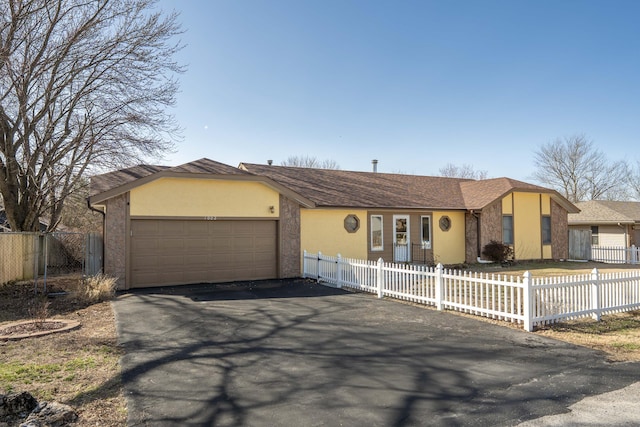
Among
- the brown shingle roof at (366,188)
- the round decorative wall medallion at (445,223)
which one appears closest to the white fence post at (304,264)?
the brown shingle roof at (366,188)

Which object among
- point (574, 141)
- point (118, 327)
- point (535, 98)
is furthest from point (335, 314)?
point (574, 141)

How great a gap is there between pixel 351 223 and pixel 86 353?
1250cm

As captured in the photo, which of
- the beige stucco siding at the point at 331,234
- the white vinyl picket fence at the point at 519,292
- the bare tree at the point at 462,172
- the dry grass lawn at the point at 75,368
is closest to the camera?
the dry grass lawn at the point at 75,368

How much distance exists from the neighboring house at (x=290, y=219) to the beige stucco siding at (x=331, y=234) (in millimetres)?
42

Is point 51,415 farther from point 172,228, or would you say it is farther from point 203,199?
point 203,199

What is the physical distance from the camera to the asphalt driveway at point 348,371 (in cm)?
416

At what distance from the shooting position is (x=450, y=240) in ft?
65.3

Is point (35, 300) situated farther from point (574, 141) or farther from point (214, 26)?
point (574, 141)

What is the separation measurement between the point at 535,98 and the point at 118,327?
65.4 ft

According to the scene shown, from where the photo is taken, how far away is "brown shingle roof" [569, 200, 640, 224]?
1003 inches

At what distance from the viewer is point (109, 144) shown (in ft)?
53.1

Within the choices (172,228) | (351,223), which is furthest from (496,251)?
(172,228)

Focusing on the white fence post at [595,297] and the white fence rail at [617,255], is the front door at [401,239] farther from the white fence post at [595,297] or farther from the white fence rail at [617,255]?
the white fence rail at [617,255]

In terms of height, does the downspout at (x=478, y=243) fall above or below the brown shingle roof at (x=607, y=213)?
below
